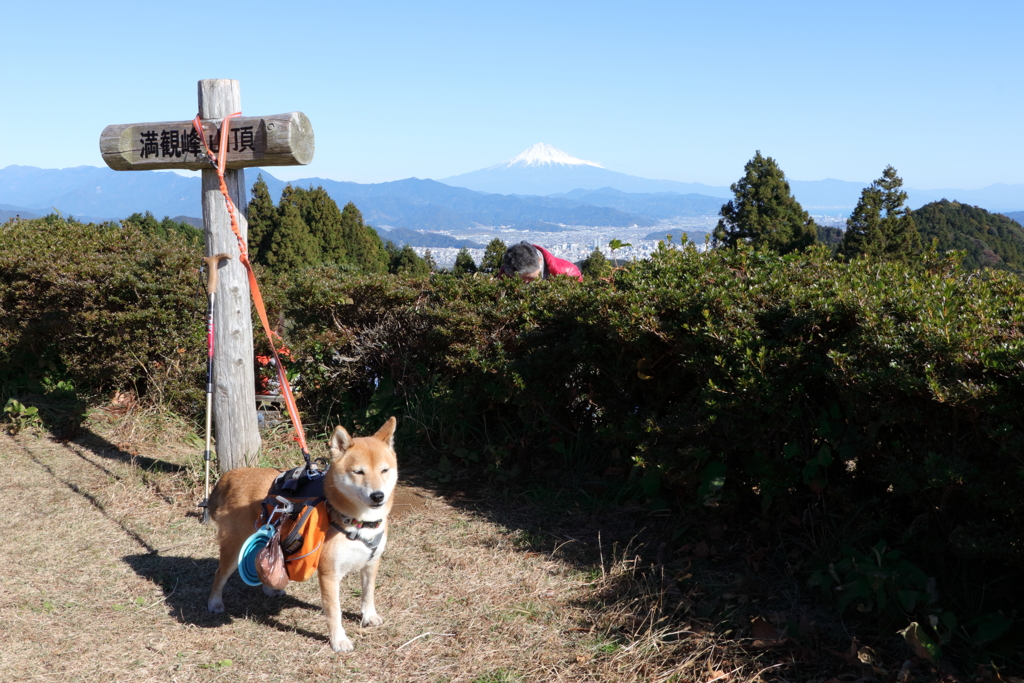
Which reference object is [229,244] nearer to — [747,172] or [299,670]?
[299,670]

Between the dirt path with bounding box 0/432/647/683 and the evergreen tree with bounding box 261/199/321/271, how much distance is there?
1822 centimetres

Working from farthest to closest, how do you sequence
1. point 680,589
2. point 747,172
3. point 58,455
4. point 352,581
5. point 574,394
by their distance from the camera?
point 747,172 < point 58,455 < point 574,394 < point 352,581 < point 680,589

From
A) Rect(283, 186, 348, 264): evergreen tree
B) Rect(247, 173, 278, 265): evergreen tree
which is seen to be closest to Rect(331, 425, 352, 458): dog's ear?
Rect(247, 173, 278, 265): evergreen tree

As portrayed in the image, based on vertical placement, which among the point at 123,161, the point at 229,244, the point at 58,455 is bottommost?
the point at 58,455

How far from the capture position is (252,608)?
3973mm

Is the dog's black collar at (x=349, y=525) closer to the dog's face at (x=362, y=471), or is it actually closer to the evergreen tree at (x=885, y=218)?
the dog's face at (x=362, y=471)

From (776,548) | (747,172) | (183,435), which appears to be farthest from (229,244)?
(747,172)

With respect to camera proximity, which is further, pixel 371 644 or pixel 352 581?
pixel 352 581

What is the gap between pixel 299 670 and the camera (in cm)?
336

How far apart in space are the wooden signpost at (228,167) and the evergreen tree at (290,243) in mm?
17997

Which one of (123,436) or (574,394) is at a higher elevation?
(574,394)

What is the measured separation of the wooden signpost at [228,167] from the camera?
5.05 metres

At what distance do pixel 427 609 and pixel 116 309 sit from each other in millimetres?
4825

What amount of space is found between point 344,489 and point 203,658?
1068mm
